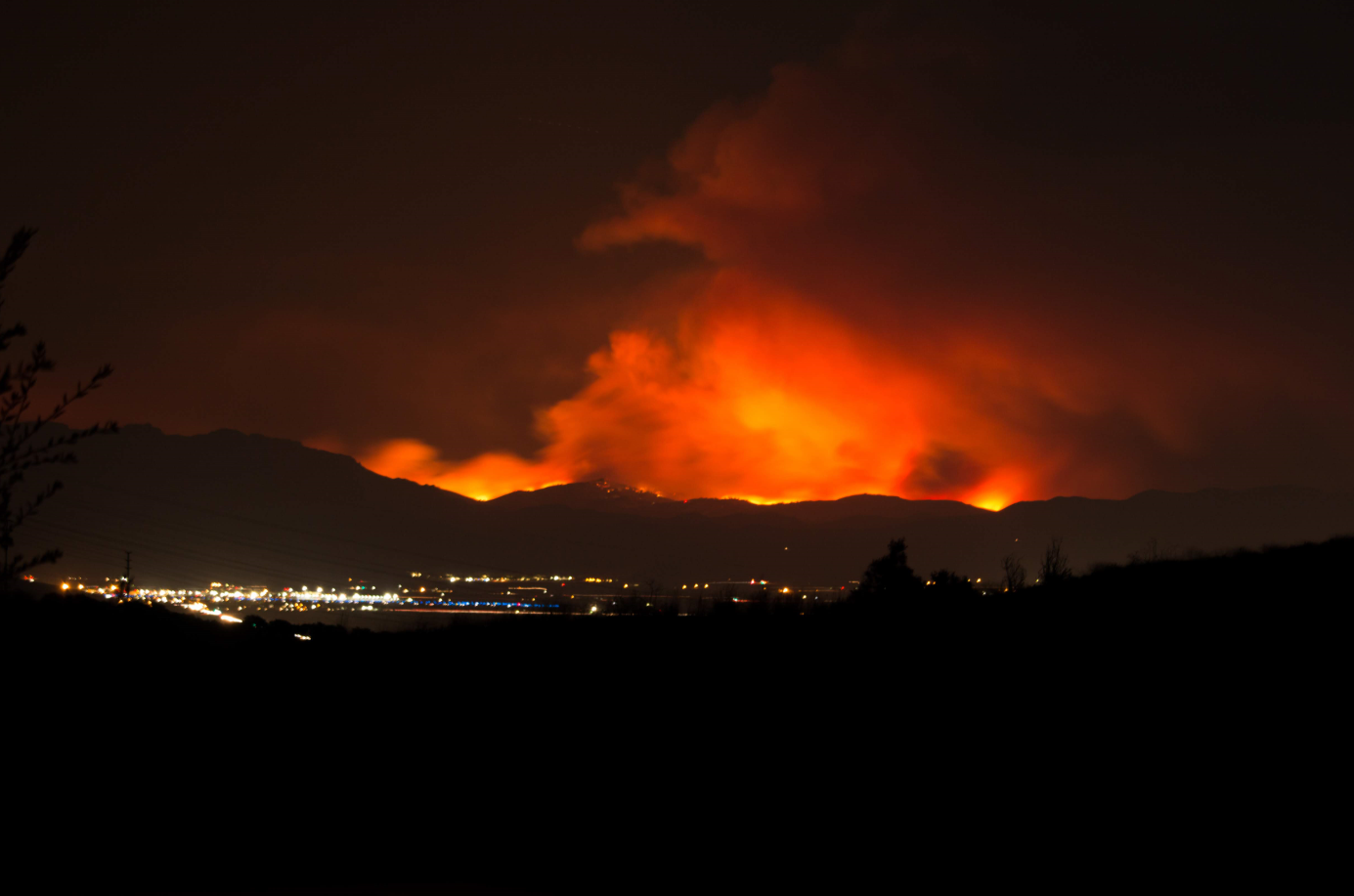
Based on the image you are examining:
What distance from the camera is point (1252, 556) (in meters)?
23.8

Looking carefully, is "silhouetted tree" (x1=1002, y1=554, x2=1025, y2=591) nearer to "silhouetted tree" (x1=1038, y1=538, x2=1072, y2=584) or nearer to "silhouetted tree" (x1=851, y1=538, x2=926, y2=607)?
"silhouetted tree" (x1=1038, y1=538, x2=1072, y2=584)

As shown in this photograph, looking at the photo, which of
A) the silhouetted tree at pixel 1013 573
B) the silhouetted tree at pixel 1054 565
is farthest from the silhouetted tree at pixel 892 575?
the silhouetted tree at pixel 1054 565

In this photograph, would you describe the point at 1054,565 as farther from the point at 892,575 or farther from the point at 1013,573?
the point at 892,575

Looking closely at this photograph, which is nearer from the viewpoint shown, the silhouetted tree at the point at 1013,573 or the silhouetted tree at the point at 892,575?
the silhouetted tree at the point at 1013,573

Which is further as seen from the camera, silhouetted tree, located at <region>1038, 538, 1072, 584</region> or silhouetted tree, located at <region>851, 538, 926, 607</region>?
silhouetted tree, located at <region>851, 538, 926, 607</region>

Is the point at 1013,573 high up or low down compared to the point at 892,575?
up

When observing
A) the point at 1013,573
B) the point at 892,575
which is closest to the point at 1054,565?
the point at 1013,573

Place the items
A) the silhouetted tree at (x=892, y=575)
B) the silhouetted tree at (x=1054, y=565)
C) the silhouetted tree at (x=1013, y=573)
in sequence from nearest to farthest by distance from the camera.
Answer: the silhouetted tree at (x=1054, y=565) → the silhouetted tree at (x=1013, y=573) → the silhouetted tree at (x=892, y=575)

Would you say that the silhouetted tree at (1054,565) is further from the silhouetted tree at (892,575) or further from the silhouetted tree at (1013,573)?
the silhouetted tree at (892,575)

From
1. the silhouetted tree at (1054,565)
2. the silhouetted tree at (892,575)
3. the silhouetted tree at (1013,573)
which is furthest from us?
the silhouetted tree at (892,575)

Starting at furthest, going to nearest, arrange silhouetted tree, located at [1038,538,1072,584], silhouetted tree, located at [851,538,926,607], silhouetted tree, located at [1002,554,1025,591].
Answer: silhouetted tree, located at [851,538,926,607] → silhouetted tree, located at [1002,554,1025,591] → silhouetted tree, located at [1038,538,1072,584]

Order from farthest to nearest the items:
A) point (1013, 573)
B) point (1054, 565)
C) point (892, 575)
A: point (892, 575)
point (1013, 573)
point (1054, 565)

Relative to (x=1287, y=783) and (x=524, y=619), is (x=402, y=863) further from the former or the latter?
(x=524, y=619)

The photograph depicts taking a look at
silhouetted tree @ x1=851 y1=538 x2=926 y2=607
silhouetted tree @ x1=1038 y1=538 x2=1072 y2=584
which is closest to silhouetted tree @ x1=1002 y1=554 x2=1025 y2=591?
silhouetted tree @ x1=1038 y1=538 x2=1072 y2=584
